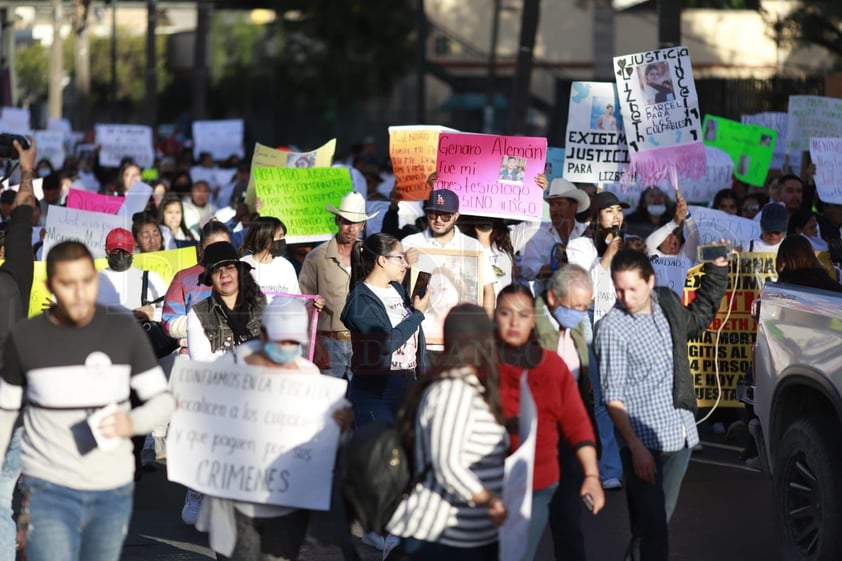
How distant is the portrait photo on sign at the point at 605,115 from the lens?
1266 centimetres

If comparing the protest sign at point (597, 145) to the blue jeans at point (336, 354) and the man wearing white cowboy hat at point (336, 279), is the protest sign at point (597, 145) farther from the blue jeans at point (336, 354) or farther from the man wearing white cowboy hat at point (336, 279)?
the blue jeans at point (336, 354)

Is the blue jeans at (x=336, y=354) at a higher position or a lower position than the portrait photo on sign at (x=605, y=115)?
lower

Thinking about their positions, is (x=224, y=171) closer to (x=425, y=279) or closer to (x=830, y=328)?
(x=425, y=279)

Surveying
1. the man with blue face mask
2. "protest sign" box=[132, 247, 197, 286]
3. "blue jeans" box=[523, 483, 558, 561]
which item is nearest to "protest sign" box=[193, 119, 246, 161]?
"protest sign" box=[132, 247, 197, 286]

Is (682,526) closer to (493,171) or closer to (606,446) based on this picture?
(606,446)

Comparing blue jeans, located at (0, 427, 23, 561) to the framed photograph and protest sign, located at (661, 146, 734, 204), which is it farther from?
protest sign, located at (661, 146, 734, 204)

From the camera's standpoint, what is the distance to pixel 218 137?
2639cm

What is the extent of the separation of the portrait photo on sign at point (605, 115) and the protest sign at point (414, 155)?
1.32 m

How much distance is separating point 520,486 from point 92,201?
30.7 ft

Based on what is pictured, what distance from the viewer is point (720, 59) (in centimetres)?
5656

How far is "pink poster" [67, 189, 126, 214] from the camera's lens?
14.1 metres

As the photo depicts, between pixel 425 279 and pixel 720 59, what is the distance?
1959 inches

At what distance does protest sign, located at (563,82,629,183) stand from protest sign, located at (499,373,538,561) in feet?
23.2

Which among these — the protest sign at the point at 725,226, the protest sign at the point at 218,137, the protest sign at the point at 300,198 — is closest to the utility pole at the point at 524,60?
the protest sign at the point at 218,137
